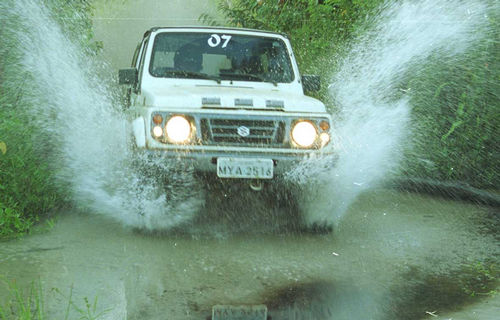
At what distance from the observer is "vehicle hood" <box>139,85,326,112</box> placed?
6.16 meters

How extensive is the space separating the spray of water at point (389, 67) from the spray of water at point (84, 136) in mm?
1910

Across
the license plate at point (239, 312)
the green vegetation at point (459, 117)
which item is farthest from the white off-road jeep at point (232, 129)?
the green vegetation at point (459, 117)

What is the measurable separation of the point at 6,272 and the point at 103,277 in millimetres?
666

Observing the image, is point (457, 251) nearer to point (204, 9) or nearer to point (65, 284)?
point (65, 284)

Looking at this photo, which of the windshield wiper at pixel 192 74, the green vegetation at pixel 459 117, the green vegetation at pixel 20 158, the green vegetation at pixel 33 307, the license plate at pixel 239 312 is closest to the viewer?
the green vegetation at pixel 33 307

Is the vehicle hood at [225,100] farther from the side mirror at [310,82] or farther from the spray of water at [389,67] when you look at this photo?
the side mirror at [310,82]

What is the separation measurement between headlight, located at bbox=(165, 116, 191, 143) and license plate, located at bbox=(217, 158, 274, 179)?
0.34 metres

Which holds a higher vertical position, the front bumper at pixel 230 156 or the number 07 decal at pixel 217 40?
the number 07 decal at pixel 217 40

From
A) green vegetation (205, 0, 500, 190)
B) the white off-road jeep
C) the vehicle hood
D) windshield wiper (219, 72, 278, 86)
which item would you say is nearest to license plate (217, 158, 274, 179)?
the white off-road jeep

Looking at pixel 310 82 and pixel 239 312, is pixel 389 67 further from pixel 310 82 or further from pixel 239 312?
pixel 239 312

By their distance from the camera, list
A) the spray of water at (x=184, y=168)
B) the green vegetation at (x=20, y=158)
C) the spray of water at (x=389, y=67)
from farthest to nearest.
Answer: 1. the spray of water at (x=389, y=67)
2. the green vegetation at (x=20, y=158)
3. the spray of water at (x=184, y=168)

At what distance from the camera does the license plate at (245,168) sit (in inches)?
238

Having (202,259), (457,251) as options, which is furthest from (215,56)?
(457,251)

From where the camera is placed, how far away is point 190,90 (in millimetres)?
6582
